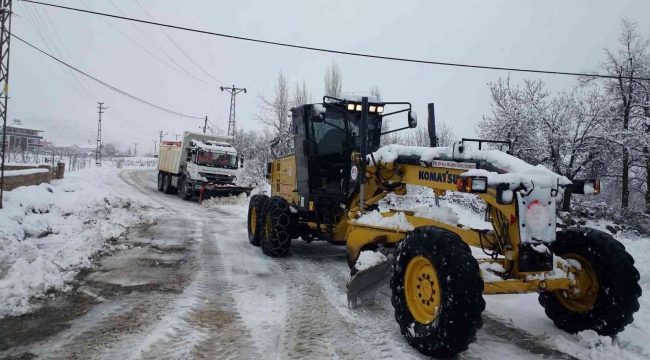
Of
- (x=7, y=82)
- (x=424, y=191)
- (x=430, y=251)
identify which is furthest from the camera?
(x=424, y=191)

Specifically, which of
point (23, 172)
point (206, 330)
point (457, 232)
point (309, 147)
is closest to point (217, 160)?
point (23, 172)

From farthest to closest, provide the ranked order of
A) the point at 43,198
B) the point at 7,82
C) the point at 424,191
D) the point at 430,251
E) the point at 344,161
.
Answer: the point at 424,191 < the point at 43,198 < the point at 7,82 < the point at 344,161 < the point at 430,251

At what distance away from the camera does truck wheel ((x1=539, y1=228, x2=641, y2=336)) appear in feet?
13.4

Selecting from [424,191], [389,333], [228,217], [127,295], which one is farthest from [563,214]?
[127,295]

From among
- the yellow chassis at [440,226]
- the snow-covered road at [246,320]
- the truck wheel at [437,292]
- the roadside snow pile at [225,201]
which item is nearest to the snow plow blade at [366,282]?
the snow-covered road at [246,320]

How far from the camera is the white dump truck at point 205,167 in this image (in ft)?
72.3

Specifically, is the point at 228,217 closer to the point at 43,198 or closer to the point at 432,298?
the point at 43,198

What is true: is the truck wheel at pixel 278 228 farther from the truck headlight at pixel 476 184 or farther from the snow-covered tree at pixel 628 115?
the snow-covered tree at pixel 628 115

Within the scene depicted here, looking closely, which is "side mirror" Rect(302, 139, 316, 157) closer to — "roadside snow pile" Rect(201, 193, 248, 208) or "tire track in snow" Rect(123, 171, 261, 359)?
"tire track in snow" Rect(123, 171, 261, 359)

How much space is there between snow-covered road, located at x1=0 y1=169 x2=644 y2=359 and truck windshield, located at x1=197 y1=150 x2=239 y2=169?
50.3 feet

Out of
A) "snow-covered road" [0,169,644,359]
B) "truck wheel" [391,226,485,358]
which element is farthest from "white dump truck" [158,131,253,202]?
"truck wheel" [391,226,485,358]

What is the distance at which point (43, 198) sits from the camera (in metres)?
12.6

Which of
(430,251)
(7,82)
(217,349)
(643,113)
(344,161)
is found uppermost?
(643,113)

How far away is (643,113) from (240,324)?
22.9 meters
